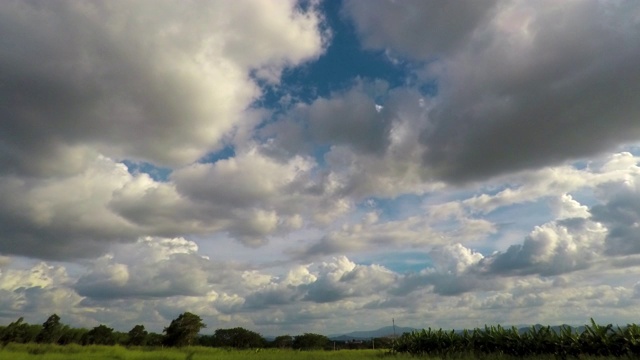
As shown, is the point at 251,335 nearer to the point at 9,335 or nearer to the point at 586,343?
the point at 9,335

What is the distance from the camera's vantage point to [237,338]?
3494 inches

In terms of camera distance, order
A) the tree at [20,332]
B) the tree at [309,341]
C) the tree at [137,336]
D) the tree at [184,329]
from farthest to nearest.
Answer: the tree at [309,341] < the tree at [137,336] < the tree at [184,329] < the tree at [20,332]

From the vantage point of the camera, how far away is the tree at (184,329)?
6084 centimetres

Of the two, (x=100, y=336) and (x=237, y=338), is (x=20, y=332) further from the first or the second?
(x=237, y=338)

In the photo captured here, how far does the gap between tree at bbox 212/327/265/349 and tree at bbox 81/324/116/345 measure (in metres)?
22.8

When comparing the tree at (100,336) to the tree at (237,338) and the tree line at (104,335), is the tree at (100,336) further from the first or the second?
the tree at (237,338)

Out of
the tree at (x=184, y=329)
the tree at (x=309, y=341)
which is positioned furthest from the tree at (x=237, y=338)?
the tree at (x=184, y=329)

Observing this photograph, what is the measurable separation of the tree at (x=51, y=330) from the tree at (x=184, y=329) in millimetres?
13586

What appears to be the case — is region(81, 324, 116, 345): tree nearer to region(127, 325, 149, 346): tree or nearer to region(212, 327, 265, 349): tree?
region(127, 325, 149, 346): tree

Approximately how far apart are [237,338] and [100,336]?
28791 millimetres

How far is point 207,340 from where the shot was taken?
286ft

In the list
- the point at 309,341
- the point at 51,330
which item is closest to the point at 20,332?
the point at 51,330

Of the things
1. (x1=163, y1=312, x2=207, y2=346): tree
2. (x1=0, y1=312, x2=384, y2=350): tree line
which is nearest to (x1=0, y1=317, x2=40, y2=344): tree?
(x1=0, y1=312, x2=384, y2=350): tree line

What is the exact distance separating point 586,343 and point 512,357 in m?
4.92
